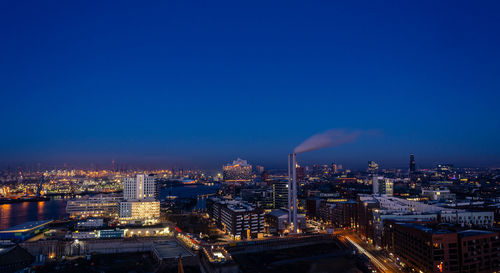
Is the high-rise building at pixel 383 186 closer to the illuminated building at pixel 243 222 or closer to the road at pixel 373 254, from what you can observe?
the road at pixel 373 254

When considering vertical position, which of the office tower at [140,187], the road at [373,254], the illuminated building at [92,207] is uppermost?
the office tower at [140,187]

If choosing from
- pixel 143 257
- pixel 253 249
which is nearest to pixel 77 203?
pixel 143 257

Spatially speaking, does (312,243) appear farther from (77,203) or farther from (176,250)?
(77,203)

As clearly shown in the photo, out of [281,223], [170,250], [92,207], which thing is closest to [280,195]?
[281,223]

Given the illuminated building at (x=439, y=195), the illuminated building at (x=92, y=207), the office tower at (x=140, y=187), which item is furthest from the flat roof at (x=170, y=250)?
the illuminated building at (x=439, y=195)

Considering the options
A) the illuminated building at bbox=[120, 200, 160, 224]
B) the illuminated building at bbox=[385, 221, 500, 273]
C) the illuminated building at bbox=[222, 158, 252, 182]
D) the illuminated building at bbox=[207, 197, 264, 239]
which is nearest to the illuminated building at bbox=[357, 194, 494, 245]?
the illuminated building at bbox=[385, 221, 500, 273]

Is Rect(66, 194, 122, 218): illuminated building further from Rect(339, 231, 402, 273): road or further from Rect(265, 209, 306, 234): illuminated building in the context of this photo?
Rect(339, 231, 402, 273): road
